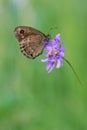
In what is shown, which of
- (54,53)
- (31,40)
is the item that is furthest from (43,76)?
(54,53)

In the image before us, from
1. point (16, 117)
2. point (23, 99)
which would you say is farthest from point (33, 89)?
point (16, 117)

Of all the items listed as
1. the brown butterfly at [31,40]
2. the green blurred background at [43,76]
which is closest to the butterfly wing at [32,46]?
the brown butterfly at [31,40]

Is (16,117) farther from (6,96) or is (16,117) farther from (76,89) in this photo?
(76,89)

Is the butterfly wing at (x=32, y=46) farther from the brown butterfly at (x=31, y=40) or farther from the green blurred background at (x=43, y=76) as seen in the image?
the green blurred background at (x=43, y=76)

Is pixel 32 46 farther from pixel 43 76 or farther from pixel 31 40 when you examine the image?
pixel 43 76

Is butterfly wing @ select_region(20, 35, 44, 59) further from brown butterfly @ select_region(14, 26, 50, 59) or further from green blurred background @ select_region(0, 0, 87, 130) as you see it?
green blurred background @ select_region(0, 0, 87, 130)

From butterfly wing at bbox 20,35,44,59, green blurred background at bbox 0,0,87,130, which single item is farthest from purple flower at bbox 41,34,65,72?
green blurred background at bbox 0,0,87,130
